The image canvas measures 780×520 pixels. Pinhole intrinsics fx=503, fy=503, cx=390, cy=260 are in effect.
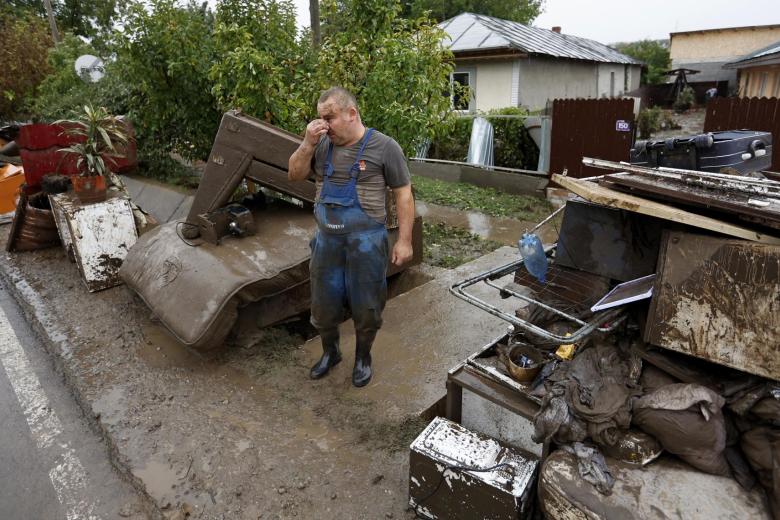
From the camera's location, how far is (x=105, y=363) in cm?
385

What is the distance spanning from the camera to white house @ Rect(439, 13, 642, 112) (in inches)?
557

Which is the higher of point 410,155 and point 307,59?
point 307,59

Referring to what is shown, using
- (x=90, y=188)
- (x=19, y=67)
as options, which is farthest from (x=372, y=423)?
(x=19, y=67)

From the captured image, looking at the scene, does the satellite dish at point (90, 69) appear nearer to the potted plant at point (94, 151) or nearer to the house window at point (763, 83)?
the potted plant at point (94, 151)

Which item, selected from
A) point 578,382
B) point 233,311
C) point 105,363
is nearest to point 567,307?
point 578,382

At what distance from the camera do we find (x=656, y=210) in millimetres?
1969

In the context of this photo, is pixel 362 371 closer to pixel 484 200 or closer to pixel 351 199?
pixel 351 199

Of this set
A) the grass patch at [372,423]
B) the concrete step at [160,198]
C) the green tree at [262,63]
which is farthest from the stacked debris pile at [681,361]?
the concrete step at [160,198]

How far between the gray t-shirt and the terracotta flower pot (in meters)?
3.31

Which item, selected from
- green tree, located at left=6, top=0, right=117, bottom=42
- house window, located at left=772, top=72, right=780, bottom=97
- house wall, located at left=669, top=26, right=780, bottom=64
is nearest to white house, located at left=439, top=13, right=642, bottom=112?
house window, located at left=772, top=72, right=780, bottom=97

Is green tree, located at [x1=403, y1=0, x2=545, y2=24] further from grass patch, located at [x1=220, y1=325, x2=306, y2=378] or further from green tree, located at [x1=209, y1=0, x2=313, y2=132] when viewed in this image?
grass patch, located at [x1=220, y1=325, x2=306, y2=378]

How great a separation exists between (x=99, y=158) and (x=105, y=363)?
244cm

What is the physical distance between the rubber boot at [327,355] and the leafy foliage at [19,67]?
1250 cm

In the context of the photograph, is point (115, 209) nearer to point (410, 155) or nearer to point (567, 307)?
point (410, 155)
